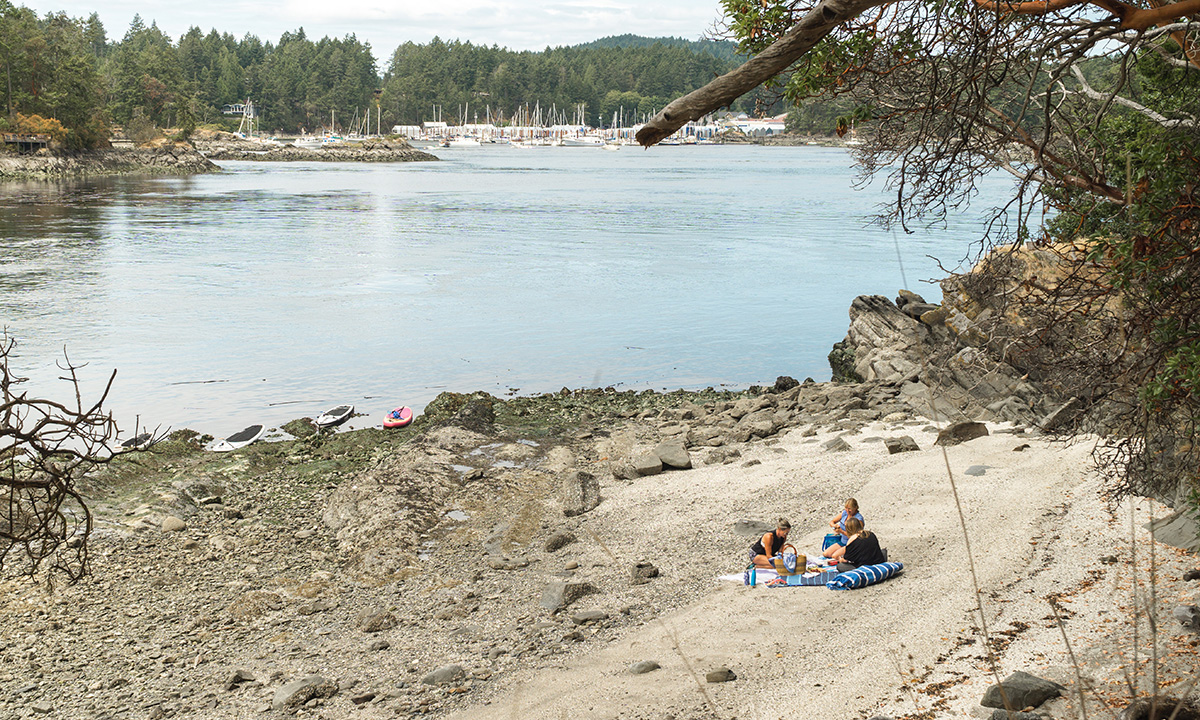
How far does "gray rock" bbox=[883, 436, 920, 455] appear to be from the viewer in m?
13.6

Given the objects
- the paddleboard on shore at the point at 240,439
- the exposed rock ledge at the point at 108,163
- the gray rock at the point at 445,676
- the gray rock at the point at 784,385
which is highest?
the exposed rock ledge at the point at 108,163

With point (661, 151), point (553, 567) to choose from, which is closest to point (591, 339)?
point (553, 567)

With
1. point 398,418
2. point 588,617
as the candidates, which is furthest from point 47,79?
point 588,617

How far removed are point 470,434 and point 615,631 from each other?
7.98 metres

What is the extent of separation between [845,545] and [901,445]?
426cm

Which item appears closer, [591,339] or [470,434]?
[470,434]

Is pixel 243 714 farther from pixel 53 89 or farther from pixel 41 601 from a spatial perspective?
pixel 53 89

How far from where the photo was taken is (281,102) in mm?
187875

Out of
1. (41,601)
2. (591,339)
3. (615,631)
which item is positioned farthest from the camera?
(591,339)

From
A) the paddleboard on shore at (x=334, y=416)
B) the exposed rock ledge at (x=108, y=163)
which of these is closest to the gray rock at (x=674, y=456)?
the paddleboard on shore at (x=334, y=416)

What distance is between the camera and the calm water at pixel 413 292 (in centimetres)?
2391

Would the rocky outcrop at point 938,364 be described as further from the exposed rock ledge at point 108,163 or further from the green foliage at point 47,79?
the green foliage at point 47,79

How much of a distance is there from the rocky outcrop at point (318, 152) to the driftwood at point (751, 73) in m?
142

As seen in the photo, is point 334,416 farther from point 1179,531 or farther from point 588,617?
point 1179,531
